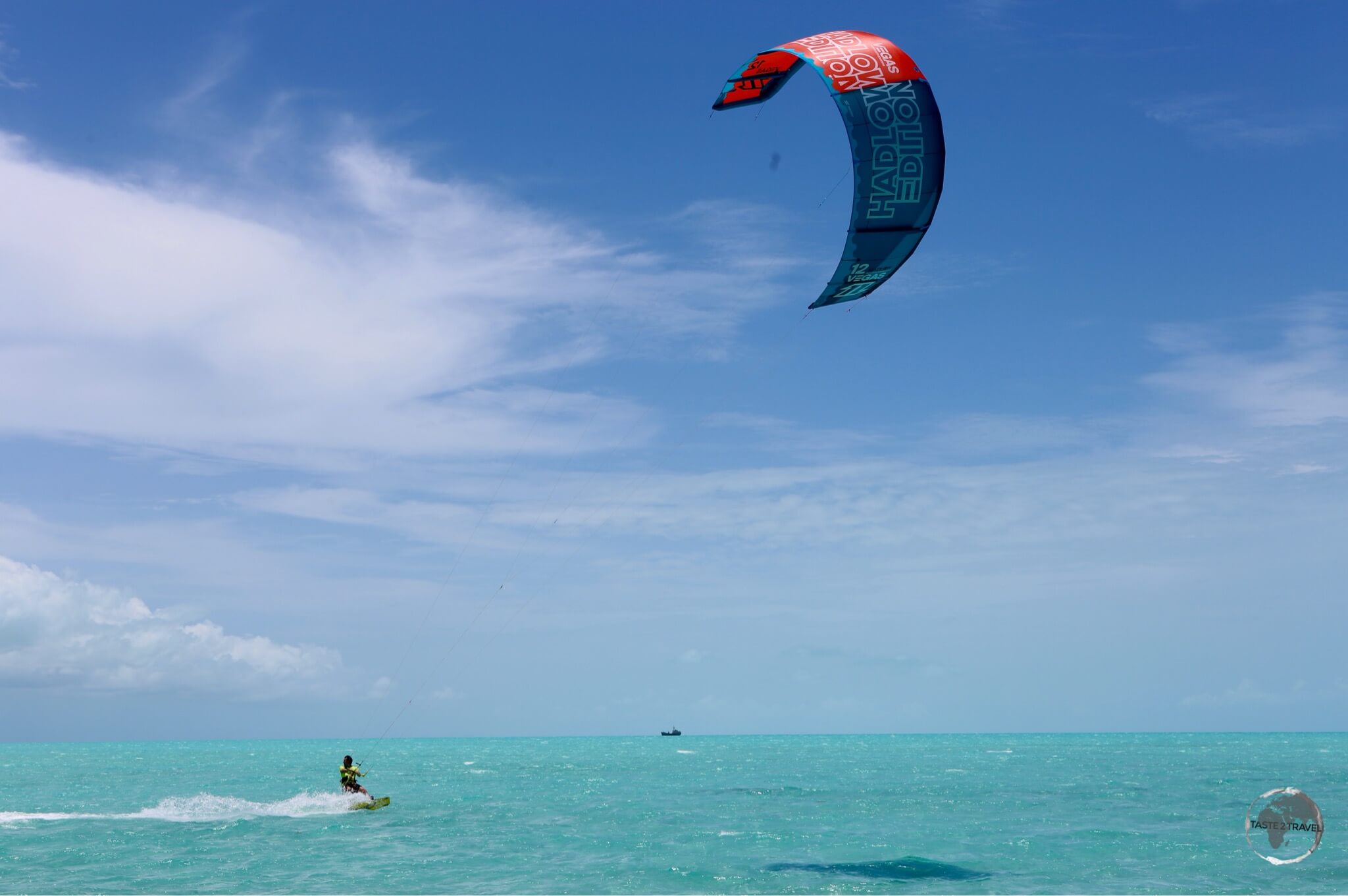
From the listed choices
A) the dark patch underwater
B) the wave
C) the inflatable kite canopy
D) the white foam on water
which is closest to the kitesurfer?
the wave

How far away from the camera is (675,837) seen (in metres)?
29.0

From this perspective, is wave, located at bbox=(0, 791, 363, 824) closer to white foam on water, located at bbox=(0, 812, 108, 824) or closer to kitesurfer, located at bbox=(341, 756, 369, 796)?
white foam on water, located at bbox=(0, 812, 108, 824)

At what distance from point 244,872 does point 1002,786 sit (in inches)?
1385

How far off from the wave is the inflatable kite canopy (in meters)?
25.9

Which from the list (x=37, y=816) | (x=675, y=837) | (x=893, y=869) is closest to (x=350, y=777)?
(x=675, y=837)

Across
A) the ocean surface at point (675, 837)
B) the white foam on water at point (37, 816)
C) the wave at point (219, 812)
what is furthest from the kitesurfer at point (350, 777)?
the white foam on water at point (37, 816)

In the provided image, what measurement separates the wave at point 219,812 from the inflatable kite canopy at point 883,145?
2594 cm

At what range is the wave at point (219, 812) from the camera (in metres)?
33.9

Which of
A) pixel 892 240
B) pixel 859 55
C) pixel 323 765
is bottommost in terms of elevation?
pixel 323 765

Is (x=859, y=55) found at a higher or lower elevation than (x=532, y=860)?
higher

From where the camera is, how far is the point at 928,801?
40.7 meters

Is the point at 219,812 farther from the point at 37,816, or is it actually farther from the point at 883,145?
the point at 883,145

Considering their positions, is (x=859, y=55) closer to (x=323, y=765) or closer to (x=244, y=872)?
(x=244, y=872)

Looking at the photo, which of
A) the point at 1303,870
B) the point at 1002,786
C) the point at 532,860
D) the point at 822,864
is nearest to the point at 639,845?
the point at 532,860
